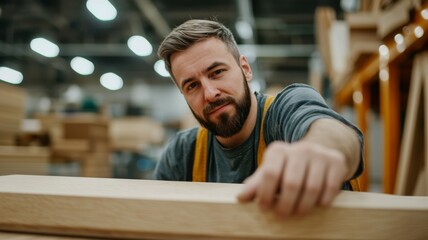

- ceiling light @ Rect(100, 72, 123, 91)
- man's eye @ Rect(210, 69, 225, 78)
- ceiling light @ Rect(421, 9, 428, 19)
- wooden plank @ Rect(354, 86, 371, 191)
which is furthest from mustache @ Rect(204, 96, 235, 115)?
ceiling light @ Rect(100, 72, 123, 91)

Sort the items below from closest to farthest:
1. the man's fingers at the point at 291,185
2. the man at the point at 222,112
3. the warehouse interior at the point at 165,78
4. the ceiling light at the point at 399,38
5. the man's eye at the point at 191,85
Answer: the man's fingers at the point at 291,185, the man at the point at 222,112, the man's eye at the point at 191,85, the ceiling light at the point at 399,38, the warehouse interior at the point at 165,78

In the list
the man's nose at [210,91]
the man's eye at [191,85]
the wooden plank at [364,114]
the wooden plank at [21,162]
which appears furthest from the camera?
the wooden plank at [364,114]

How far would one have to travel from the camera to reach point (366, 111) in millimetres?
3820

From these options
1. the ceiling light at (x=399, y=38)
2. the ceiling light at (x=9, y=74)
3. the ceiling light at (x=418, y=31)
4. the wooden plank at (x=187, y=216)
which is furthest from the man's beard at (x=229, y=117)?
the ceiling light at (x=9, y=74)

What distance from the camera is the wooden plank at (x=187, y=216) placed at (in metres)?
0.66

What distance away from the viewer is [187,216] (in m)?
0.70

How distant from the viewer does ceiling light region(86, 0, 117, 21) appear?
6.73 meters

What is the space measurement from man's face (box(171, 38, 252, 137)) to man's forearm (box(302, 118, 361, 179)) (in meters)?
0.78

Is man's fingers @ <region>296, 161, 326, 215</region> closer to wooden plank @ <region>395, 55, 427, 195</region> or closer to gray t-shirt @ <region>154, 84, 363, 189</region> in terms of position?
gray t-shirt @ <region>154, 84, 363, 189</region>

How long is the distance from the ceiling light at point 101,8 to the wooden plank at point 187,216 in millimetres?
6612

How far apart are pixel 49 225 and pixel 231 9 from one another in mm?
8667

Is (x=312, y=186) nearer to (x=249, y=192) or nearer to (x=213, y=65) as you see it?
(x=249, y=192)

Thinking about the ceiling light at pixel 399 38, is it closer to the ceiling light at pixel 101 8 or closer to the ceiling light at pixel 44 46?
the ceiling light at pixel 101 8

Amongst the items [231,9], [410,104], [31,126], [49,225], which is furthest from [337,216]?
[231,9]
